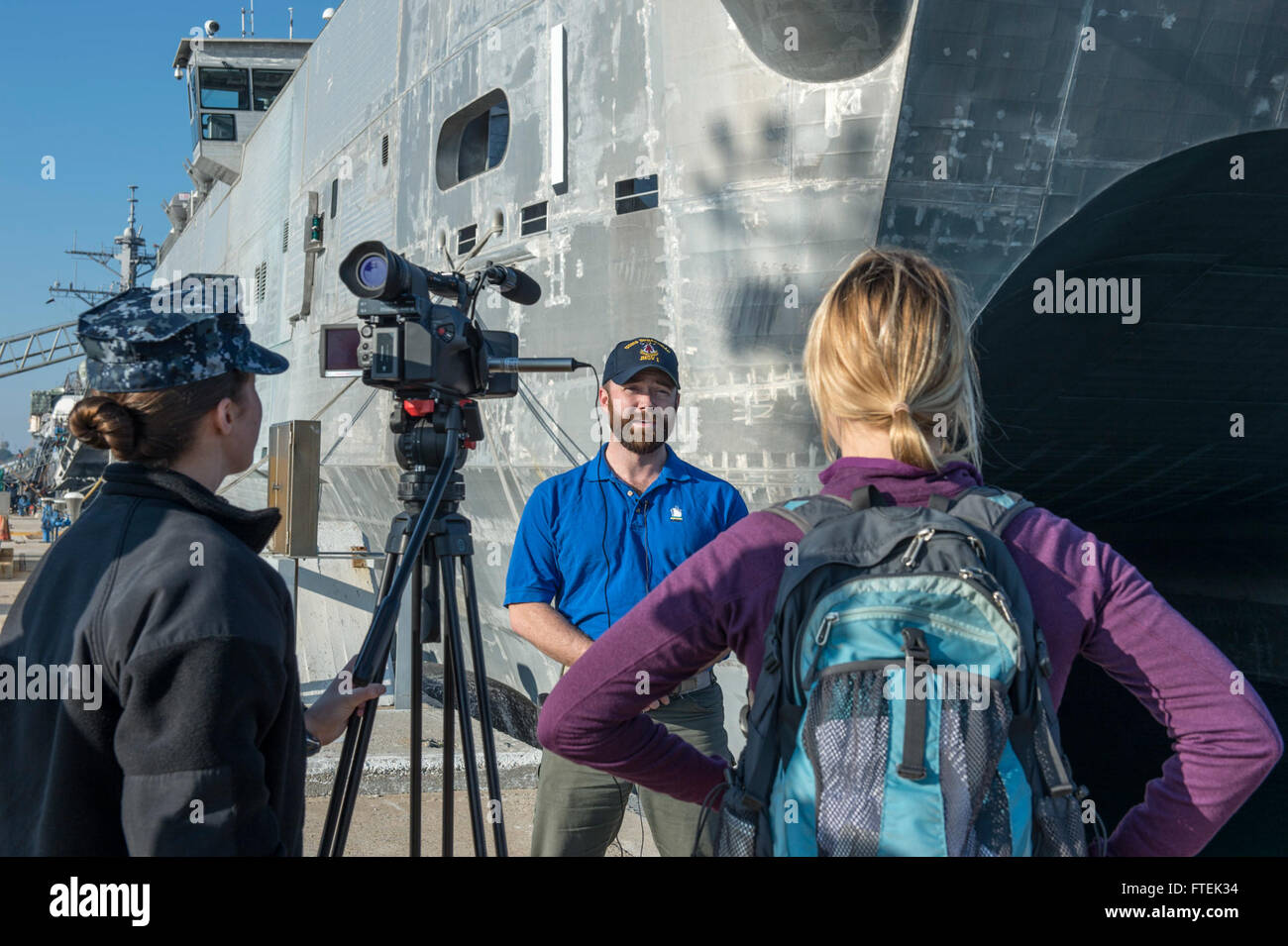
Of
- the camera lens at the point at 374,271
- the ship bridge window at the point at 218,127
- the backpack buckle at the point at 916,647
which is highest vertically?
the ship bridge window at the point at 218,127

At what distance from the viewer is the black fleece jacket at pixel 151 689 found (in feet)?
4.42

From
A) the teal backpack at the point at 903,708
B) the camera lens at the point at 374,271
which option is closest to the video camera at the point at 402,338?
the camera lens at the point at 374,271

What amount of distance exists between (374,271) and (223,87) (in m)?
Answer: 21.0

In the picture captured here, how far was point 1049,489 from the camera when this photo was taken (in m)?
10.8

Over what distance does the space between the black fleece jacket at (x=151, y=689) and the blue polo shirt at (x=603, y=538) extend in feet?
4.99

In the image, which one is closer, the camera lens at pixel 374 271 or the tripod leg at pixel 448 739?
the camera lens at pixel 374 271

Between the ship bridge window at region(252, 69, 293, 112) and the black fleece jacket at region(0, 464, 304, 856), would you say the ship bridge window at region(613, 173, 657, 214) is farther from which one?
the ship bridge window at region(252, 69, 293, 112)

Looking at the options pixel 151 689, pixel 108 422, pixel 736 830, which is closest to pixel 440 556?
pixel 108 422

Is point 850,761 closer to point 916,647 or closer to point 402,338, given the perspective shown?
point 916,647

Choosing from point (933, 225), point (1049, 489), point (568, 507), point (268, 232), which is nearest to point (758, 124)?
point (933, 225)

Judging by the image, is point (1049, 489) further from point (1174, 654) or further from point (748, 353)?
point (1174, 654)

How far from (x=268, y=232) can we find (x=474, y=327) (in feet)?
45.3

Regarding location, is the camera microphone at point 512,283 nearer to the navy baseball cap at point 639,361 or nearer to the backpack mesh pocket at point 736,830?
the navy baseball cap at point 639,361

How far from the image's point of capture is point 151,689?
53.6 inches
